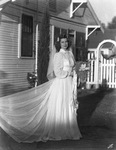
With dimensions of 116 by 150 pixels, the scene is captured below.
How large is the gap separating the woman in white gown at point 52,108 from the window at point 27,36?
1.47 ft

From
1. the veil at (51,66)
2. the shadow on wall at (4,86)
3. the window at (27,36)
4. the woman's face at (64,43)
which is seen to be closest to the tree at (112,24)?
the woman's face at (64,43)

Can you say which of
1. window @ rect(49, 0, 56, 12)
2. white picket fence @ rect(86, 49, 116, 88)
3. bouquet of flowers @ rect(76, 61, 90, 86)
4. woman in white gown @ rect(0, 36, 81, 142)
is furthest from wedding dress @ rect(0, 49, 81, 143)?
window @ rect(49, 0, 56, 12)

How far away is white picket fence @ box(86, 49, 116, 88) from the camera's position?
472 cm

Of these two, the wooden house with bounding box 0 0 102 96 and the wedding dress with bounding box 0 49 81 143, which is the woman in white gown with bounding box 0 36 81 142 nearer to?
the wedding dress with bounding box 0 49 81 143

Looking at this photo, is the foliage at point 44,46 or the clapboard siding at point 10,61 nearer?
the clapboard siding at point 10,61

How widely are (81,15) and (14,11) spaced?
Result: 101cm

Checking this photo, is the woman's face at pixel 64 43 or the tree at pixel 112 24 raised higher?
the tree at pixel 112 24

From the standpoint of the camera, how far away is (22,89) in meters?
3.92

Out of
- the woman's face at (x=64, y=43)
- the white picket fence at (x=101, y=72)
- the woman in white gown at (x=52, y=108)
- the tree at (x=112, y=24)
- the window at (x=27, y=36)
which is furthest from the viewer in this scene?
the white picket fence at (x=101, y=72)

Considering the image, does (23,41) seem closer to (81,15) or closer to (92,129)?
(81,15)

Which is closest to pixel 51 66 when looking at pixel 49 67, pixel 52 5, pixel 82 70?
pixel 49 67

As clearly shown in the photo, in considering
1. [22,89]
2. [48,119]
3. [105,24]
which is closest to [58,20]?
[105,24]

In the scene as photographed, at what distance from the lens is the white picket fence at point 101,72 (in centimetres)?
472

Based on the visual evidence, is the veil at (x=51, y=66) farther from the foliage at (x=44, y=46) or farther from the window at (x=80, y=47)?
the window at (x=80, y=47)
